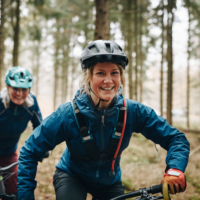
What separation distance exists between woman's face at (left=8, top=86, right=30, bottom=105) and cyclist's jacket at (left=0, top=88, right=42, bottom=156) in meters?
0.07

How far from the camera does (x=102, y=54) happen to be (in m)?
2.17

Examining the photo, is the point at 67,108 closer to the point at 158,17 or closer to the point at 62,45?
the point at 158,17

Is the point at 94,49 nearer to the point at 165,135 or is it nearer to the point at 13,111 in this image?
the point at 165,135

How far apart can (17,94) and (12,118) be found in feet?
1.51

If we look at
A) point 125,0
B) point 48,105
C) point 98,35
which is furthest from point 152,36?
point 48,105

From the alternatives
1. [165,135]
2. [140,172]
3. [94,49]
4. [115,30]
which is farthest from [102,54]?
[115,30]

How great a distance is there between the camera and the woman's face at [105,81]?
220cm

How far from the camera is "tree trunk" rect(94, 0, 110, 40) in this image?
5.77 metres

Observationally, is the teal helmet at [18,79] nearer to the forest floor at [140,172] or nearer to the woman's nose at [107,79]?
the woman's nose at [107,79]

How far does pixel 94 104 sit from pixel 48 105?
1596 inches

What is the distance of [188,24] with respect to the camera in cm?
1205

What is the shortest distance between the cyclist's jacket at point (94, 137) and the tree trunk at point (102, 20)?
3885mm

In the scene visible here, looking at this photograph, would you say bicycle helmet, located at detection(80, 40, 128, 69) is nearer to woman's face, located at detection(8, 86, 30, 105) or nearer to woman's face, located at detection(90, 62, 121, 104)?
woman's face, located at detection(90, 62, 121, 104)

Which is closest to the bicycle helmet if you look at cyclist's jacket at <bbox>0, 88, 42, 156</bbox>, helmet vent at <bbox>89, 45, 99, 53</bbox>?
helmet vent at <bbox>89, 45, 99, 53</bbox>
